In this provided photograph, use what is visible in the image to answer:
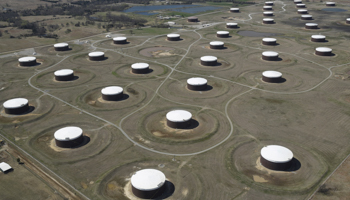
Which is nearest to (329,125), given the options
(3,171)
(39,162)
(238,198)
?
(238,198)

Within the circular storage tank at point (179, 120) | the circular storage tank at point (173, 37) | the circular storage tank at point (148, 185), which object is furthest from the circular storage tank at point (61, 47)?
the circular storage tank at point (148, 185)

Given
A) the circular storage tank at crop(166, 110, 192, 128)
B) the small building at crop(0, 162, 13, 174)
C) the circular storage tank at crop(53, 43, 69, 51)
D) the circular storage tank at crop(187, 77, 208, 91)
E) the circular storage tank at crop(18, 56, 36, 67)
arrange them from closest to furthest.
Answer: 1. the small building at crop(0, 162, 13, 174)
2. the circular storage tank at crop(166, 110, 192, 128)
3. the circular storage tank at crop(187, 77, 208, 91)
4. the circular storage tank at crop(18, 56, 36, 67)
5. the circular storage tank at crop(53, 43, 69, 51)

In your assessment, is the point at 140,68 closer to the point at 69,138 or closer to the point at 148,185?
the point at 69,138

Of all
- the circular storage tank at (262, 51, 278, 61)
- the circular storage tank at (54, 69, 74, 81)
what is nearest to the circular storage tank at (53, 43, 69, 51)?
the circular storage tank at (54, 69, 74, 81)

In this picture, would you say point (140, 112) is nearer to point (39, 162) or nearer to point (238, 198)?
point (39, 162)

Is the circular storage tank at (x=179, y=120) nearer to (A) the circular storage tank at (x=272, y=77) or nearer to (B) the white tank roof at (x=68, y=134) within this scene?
(B) the white tank roof at (x=68, y=134)

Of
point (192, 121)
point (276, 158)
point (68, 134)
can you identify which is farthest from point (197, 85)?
point (68, 134)

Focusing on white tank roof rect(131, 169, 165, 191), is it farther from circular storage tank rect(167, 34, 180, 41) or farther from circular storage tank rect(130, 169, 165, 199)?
circular storage tank rect(167, 34, 180, 41)
